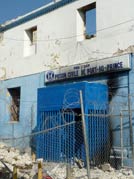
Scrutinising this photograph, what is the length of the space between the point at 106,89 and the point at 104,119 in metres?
1.12

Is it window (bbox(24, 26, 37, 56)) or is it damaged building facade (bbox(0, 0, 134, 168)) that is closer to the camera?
damaged building facade (bbox(0, 0, 134, 168))

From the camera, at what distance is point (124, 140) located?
12383 millimetres

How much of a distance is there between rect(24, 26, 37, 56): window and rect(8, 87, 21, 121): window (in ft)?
6.46

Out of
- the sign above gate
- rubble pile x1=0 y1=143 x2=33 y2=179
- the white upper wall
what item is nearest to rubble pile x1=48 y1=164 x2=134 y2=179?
rubble pile x1=0 y1=143 x2=33 y2=179

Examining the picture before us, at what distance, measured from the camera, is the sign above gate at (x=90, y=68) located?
12.6 metres

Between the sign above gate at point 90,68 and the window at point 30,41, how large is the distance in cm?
Result: 263

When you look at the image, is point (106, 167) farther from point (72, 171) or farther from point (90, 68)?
point (90, 68)

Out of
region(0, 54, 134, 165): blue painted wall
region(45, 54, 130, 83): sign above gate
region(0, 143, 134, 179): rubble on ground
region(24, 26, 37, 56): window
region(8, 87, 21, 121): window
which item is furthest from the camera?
region(8, 87, 21, 121): window

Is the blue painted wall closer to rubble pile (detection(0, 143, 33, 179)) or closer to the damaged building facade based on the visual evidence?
the damaged building facade

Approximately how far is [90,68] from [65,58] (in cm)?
214

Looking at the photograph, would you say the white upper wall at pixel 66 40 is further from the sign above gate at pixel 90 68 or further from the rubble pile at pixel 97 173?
the rubble pile at pixel 97 173

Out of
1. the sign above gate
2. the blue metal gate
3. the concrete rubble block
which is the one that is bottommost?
the concrete rubble block

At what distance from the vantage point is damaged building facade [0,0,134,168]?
41.7 ft

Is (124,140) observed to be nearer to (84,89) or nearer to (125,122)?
(125,122)
